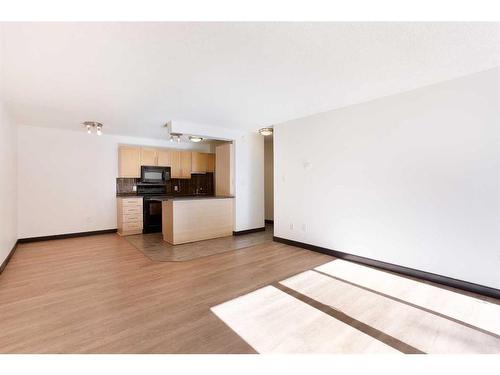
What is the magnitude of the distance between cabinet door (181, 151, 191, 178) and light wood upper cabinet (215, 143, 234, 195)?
1042 millimetres

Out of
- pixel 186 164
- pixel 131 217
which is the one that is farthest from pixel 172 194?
pixel 131 217

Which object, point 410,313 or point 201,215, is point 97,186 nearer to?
point 201,215

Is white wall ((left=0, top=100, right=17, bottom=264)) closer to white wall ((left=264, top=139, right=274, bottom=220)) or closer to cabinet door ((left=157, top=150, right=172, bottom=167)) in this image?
cabinet door ((left=157, top=150, right=172, bottom=167))

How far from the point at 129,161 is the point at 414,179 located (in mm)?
5802

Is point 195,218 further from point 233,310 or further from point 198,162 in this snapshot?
point 233,310

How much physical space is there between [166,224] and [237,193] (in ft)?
5.70

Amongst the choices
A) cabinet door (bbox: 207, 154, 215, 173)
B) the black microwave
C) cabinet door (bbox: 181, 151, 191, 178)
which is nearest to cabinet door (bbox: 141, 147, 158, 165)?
the black microwave

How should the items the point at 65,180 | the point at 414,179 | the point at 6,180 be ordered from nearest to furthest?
the point at 414,179 < the point at 6,180 < the point at 65,180

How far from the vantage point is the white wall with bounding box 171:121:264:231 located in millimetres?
5473

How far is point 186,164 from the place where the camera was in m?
6.43

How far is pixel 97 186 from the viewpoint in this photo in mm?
5523

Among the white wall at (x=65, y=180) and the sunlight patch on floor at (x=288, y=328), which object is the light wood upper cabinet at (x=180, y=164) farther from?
the sunlight patch on floor at (x=288, y=328)

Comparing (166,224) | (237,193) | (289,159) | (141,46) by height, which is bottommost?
(166,224)

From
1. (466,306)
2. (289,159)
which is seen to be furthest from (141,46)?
(466,306)
